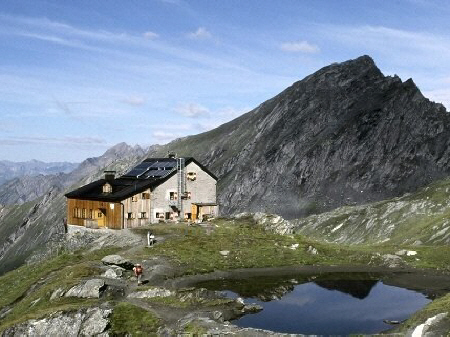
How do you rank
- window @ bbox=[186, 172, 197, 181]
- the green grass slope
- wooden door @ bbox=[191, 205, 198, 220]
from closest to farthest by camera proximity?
window @ bbox=[186, 172, 197, 181], wooden door @ bbox=[191, 205, 198, 220], the green grass slope

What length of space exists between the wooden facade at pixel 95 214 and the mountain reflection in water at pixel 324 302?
31.7 meters

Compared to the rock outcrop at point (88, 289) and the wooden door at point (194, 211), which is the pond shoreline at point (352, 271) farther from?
the wooden door at point (194, 211)

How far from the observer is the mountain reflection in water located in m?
38.1

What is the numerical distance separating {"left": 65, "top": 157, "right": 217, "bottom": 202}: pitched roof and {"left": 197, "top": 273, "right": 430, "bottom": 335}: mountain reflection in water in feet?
107

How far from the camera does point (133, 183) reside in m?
82.8

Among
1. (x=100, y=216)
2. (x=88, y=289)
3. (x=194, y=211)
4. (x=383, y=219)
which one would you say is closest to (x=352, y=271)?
(x=88, y=289)

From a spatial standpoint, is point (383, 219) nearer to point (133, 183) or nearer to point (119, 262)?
point (133, 183)

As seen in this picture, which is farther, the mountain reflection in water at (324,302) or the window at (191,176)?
the window at (191,176)

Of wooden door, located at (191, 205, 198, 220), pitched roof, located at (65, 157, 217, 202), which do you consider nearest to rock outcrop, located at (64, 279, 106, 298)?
pitched roof, located at (65, 157, 217, 202)

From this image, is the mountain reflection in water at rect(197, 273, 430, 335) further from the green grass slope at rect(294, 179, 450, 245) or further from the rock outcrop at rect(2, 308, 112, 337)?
the green grass slope at rect(294, 179, 450, 245)

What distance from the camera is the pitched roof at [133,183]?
260ft

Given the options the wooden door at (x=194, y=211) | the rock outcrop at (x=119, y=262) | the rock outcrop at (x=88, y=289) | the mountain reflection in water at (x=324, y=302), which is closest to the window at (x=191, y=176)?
the wooden door at (x=194, y=211)

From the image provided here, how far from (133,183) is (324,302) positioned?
45605mm

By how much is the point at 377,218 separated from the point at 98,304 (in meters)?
124
